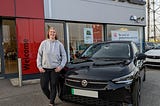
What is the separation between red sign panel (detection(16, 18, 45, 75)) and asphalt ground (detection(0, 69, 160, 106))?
131 cm

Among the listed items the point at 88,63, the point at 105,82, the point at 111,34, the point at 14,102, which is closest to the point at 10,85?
the point at 14,102

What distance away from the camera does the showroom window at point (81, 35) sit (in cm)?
1040

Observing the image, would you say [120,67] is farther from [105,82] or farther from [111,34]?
[111,34]

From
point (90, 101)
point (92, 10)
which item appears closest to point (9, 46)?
point (92, 10)

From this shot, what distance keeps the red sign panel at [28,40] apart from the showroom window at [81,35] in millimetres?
2175

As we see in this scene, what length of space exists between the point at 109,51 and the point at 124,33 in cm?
870

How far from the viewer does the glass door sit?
27.2 feet

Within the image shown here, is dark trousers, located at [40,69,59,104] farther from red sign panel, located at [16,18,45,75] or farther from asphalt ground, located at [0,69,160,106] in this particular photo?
red sign panel, located at [16,18,45,75]

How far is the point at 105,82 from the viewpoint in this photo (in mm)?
3520

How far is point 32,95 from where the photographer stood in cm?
554

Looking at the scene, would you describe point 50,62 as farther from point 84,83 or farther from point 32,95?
point 32,95

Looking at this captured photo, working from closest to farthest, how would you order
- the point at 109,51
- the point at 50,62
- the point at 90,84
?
1. the point at 90,84
2. the point at 50,62
3. the point at 109,51

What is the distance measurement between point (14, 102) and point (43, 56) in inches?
61.7

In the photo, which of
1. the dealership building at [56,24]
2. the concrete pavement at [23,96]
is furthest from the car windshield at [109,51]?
the dealership building at [56,24]
